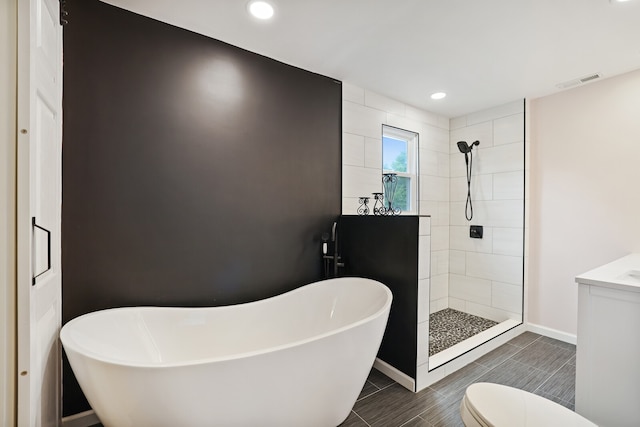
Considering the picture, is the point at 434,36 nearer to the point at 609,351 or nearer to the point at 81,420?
the point at 609,351

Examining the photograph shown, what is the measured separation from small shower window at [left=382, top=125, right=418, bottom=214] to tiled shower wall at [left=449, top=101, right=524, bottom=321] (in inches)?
26.4

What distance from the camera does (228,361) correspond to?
39.6 inches

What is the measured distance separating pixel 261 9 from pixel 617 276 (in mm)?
2595

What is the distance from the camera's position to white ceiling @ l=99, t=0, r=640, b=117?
1.58 m

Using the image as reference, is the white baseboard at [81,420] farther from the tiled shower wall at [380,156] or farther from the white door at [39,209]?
the tiled shower wall at [380,156]

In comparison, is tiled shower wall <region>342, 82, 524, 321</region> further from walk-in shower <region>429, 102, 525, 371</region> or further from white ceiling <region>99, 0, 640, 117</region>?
white ceiling <region>99, 0, 640, 117</region>

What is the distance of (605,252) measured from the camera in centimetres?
238

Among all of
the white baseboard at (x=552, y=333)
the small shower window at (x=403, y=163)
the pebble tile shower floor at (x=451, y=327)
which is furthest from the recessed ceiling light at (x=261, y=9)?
the white baseboard at (x=552, y=333)

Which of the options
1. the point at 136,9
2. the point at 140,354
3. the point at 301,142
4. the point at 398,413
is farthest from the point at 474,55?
the point at 140,354

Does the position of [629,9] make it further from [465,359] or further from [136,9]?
[136,9]

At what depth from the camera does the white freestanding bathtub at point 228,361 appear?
98 centimetres

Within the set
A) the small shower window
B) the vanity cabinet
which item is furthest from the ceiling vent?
the vanity cabinet

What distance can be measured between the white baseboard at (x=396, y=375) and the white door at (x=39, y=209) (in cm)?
196

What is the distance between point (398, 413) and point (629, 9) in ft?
9.13
